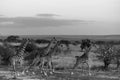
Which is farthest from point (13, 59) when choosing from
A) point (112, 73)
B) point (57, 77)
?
point (112, 73)

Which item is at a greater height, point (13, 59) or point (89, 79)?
point (13, 59)

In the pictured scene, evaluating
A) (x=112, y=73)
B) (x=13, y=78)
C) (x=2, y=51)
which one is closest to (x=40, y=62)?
(x=13, y=78)

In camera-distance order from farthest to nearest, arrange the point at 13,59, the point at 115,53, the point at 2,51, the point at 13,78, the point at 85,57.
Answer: the point at 2,51, the point at 115,53, the point at 85,57, the point at 13,59, the point at 13,78

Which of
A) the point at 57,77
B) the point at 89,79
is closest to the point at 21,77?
the point at 57,77

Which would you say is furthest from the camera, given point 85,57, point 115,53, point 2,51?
point 2,51

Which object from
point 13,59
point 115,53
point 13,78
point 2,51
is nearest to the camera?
point 13,78

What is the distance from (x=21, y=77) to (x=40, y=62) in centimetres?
139

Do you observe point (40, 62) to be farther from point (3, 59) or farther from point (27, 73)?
point (3, 59)

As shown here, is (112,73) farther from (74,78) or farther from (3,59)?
(3,59)

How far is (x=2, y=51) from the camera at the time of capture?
59.1 ft

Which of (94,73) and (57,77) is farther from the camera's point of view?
(94,73)

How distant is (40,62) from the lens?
12445 millimetres

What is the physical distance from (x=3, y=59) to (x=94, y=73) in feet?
19.8

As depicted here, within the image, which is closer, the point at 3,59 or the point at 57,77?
the point at 57,77
